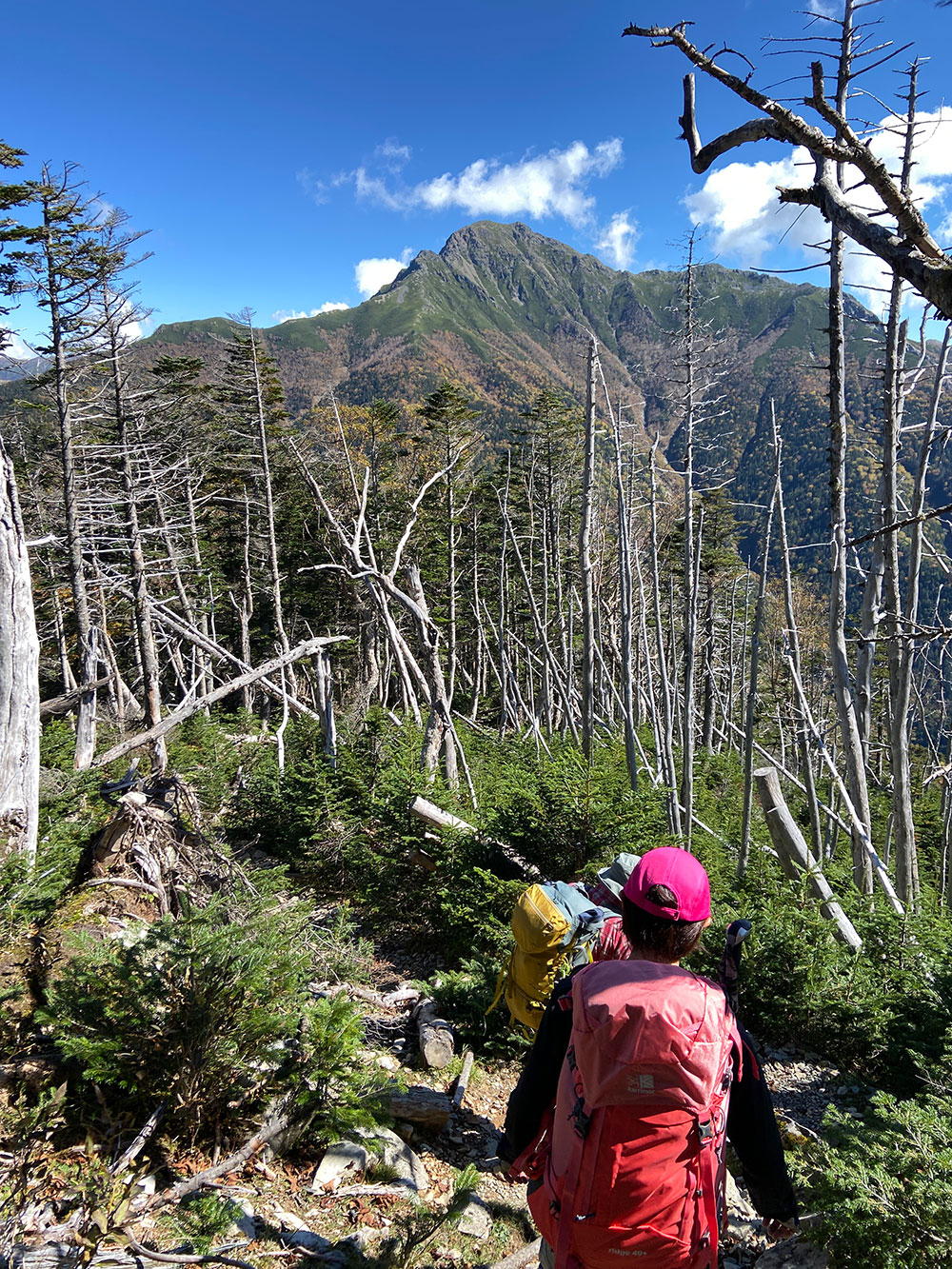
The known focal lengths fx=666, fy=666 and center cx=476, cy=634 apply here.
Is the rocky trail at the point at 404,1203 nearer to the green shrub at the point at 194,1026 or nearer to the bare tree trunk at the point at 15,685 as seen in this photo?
the green shrub at the point at 194,1026

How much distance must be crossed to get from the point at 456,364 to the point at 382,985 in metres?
154

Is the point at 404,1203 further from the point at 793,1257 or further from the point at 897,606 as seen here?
the point at 897,606

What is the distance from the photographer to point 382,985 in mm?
5242

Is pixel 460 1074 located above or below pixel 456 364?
below

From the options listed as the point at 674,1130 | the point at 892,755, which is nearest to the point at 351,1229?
the point at 674,1130

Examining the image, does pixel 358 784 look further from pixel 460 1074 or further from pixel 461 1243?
pixel 461 1243

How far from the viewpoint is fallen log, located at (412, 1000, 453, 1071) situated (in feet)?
12.7

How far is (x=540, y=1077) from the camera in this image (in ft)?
6.00

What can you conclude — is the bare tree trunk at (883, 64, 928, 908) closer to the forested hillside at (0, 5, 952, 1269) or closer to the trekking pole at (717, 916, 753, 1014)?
the forested hillside at (0, 5, 952, 1269)

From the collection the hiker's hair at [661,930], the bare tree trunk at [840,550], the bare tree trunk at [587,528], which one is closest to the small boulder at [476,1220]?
the hiker's hair at [661,930]

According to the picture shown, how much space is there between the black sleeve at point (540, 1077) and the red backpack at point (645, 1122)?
292mm

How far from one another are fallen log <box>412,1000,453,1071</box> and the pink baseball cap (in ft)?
9.42

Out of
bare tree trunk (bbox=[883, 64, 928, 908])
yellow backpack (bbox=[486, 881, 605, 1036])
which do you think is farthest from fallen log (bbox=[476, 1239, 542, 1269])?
bare tree trunk (bbox=[883, 64, 928, 908])

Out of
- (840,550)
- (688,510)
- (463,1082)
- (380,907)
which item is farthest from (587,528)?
(463,1082)
